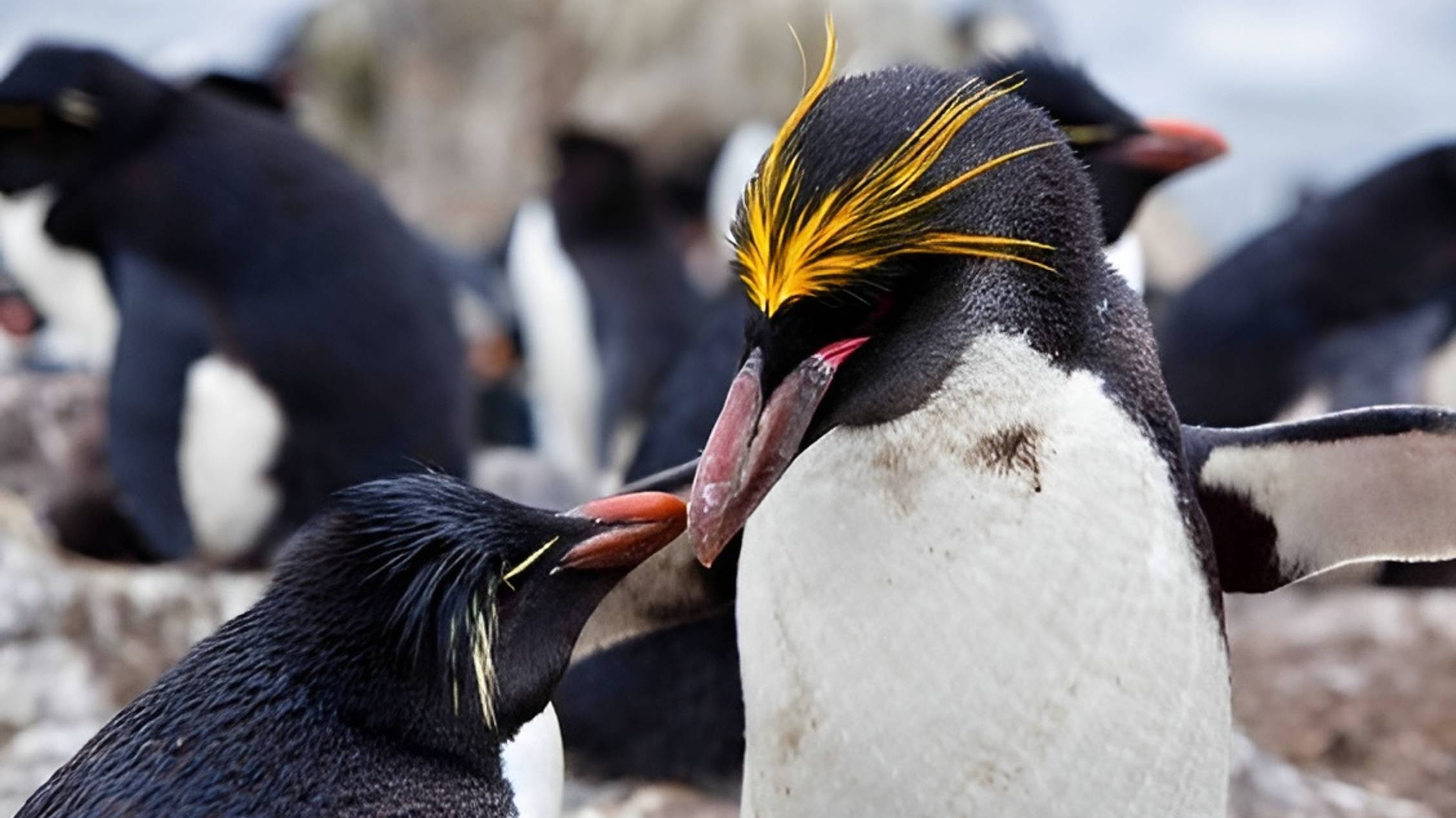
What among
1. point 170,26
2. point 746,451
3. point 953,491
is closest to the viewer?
point 746,451

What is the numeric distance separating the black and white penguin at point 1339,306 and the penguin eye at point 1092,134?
7.69 ft

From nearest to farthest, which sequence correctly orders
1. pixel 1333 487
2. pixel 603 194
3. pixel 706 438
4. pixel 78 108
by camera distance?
pixel 1333 487, pixel 706 438, pixel 78 108, pixel 603 194

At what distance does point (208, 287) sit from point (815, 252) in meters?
3.58

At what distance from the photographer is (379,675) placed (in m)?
1.95

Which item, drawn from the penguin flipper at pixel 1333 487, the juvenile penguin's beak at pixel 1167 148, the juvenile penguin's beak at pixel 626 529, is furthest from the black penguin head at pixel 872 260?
the juvenile penguin's beak at pixel 1167 148

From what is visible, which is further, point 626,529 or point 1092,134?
point 1092,134

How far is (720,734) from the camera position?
3.37 m

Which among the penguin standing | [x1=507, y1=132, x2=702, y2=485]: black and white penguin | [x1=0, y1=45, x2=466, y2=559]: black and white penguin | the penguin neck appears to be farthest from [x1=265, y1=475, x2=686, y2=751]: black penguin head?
[x1=507, y1=132, x2=702, y2=485]: black and white penguin

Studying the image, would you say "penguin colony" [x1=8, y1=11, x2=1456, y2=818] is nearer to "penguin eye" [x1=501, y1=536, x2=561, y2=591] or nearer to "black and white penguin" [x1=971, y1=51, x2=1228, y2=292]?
"penguin eye" [x1=501, y1=536, x2=561, y2=591]

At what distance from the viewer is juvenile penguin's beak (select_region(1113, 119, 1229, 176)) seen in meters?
3.65

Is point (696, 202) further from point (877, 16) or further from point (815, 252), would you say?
point (815, 252)

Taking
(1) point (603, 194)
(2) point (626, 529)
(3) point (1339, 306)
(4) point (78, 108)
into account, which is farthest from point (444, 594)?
(1) point (603, 194)

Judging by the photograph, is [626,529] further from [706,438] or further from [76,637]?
[76,637]

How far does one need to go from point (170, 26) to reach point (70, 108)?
19.0 meters
